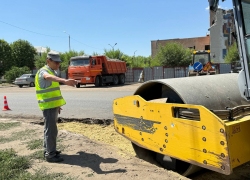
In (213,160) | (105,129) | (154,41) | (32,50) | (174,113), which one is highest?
(154,41)

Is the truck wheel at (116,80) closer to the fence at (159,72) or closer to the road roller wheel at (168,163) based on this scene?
the fence at (159,72)

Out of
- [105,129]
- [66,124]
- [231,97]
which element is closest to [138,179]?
[231,97]

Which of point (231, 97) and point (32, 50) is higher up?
point (32, 50)

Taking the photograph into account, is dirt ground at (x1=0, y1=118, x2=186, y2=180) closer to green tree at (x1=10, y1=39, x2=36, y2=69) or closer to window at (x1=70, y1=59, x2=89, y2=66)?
window at (x1=70, y1=59, x2=89, y2=66)

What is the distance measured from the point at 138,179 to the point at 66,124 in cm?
434

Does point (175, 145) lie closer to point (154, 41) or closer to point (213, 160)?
point (213, 160)

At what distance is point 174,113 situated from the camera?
278 centimetres

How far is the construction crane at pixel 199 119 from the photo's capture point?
7.55 ft

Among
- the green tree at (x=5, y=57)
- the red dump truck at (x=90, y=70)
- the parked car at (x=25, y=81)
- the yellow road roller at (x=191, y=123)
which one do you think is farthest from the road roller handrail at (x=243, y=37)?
the green tree at (x=5, y=57)

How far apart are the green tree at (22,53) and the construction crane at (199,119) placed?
119 ft

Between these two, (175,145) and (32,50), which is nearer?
(175,145)

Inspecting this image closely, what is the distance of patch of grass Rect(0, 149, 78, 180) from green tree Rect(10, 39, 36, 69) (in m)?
35.3

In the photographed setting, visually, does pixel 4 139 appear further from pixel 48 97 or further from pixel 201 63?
pixel 201 63

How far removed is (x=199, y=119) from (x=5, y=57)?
3525 cm
